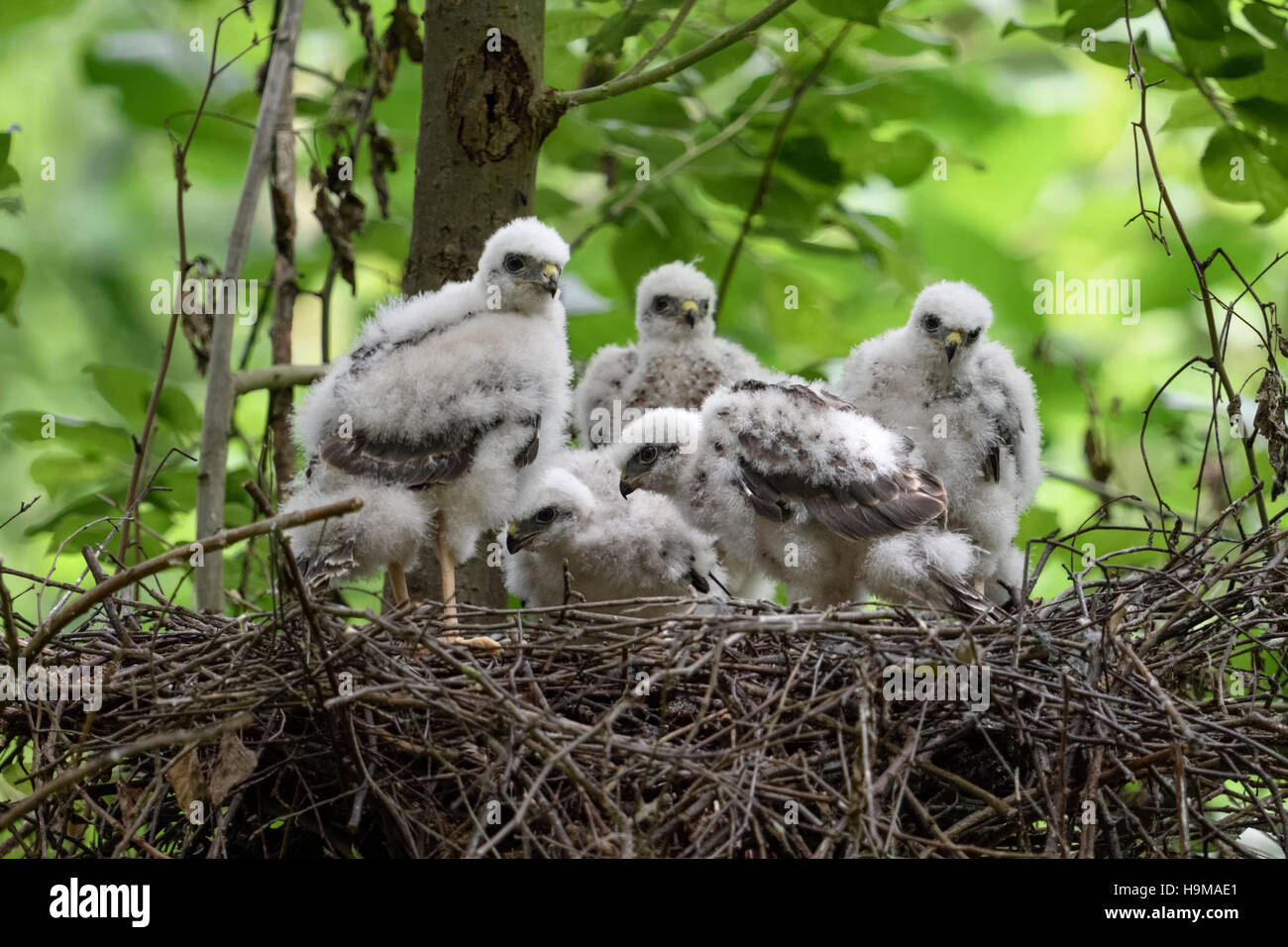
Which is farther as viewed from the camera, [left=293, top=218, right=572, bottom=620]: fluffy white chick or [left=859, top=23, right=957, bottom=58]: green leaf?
[left=859, top=23, right=957, bottom=58]: green leaf

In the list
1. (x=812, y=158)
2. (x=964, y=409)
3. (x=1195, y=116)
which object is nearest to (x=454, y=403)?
(x=964, y=409)

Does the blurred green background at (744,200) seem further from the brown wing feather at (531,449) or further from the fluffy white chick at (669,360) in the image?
the brown wing feather at (531,449)

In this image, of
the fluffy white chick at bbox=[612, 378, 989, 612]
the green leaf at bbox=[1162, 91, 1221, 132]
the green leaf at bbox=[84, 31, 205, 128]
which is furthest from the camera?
the green leaf at bbox=[84, 31, 205, 128]

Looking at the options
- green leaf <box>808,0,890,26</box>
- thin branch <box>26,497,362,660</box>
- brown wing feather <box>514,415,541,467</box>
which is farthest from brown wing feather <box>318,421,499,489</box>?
green leaf <box>808,0,890,26</box>

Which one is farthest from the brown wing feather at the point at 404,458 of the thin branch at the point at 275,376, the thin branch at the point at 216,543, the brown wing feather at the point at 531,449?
the thin branch at the point at 216,543

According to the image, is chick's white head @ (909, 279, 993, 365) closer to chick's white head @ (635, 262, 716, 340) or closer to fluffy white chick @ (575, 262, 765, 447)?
fluffy white chick @ (575, 262, 765, 447)

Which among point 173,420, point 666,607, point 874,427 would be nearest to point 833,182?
point 874,427

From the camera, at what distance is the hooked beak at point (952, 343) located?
13.1 ft

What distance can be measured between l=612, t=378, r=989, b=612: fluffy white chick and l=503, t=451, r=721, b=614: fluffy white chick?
28cm

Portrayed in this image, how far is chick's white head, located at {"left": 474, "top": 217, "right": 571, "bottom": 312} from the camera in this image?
3.72 m

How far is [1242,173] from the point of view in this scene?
4.45 m

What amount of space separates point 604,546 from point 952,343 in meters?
1.33

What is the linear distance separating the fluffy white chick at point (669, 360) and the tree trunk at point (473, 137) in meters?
0.84
